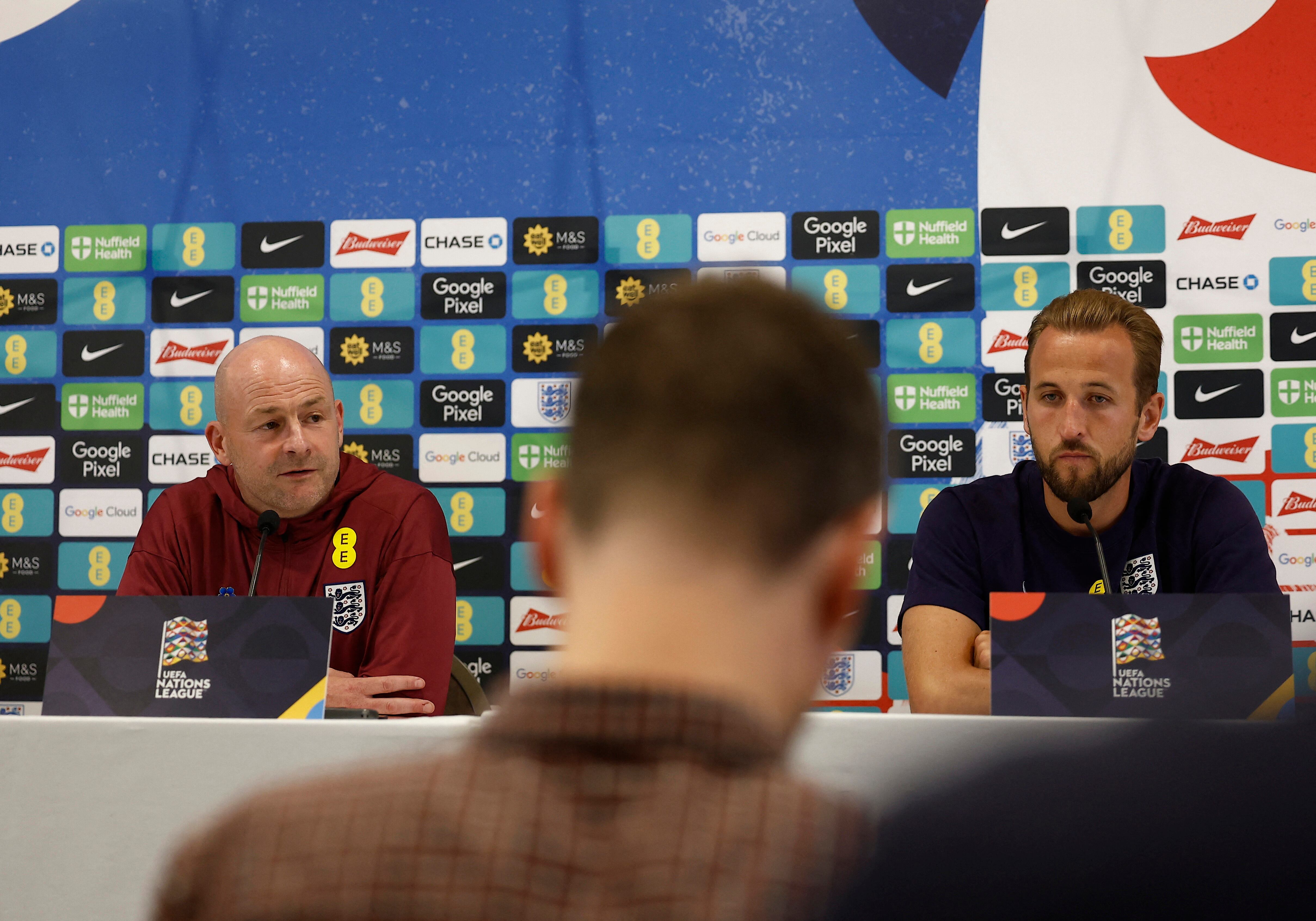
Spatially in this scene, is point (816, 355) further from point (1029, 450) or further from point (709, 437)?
point (1029, 450)

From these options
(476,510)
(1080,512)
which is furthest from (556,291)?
(1080,512)

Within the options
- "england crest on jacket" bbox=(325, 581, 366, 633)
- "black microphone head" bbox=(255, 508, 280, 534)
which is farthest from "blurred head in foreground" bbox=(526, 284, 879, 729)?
"england crest on jacket" bbox=(325, 581, 366, 633)

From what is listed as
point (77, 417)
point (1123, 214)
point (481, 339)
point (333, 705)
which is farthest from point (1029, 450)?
point (77, 417)

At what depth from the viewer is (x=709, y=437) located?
1.13 feet

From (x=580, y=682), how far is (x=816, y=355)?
137 mm

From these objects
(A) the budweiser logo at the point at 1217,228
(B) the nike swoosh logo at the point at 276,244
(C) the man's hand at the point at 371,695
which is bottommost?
(C) the man's hand at the point at 371,695

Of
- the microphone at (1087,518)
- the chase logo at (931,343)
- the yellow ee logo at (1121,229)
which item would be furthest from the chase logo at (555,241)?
the microphone at (1087,518)

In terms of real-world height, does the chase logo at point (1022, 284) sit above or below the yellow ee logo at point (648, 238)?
below

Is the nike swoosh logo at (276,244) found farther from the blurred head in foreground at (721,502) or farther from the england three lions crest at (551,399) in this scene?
the blurred head in foreground at (721,502)

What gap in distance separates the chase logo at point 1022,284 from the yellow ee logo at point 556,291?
3.32 feet

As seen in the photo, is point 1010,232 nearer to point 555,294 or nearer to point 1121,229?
point 1121,229

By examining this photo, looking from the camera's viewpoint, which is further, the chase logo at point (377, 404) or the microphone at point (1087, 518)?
the chase logo at point (377, 404)

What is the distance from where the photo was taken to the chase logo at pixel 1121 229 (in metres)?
2.40

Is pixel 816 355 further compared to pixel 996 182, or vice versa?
pixel 996 182
